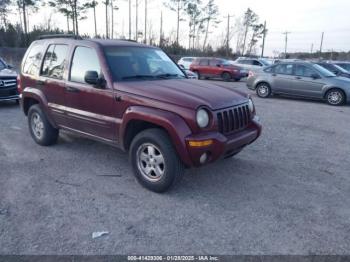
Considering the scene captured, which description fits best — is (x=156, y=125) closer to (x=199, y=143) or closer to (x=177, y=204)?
(x=199, y=143)

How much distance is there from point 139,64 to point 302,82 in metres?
9.93

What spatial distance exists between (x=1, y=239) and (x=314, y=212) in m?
3.42

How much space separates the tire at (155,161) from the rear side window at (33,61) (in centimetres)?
274

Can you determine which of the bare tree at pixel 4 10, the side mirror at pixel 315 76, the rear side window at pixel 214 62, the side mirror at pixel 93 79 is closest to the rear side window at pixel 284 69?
the side mirror at pixel 315 76

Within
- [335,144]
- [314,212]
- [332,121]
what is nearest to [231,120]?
[314,212]

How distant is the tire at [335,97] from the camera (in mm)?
12164

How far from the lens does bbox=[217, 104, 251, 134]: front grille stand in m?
3.94

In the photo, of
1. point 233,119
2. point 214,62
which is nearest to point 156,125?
point 233,119

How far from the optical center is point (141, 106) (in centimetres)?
402

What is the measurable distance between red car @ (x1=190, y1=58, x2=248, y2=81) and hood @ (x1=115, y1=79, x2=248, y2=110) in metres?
18.5

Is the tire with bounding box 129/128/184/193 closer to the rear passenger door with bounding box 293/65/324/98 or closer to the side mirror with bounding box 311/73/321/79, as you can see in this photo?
the rear passenger door with bounding box 293/65/324/98

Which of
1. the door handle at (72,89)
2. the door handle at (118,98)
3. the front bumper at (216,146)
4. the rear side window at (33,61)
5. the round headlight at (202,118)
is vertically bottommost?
the front bumper at (216,146)

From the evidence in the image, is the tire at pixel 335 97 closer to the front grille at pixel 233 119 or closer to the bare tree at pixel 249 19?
the front grille at pixel 233 119

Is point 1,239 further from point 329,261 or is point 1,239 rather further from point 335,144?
point 335,144
